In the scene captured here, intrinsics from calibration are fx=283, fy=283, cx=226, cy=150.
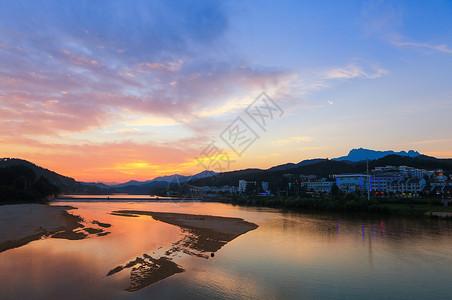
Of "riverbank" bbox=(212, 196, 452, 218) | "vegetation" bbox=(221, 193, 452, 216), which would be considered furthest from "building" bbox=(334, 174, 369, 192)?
"riverbank" bbox=(212, 196, 452, 218)

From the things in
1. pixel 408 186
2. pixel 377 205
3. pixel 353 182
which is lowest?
pixel 377 205

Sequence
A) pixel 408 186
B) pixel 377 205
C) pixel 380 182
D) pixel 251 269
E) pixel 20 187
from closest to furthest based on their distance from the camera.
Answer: pixel 251 269 → pixel 377 205 → pixel 20 187 → pixel 408 186 → pixel 380 182

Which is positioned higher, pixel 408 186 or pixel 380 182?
pixel 380 182

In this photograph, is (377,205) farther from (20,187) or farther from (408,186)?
(20,187)

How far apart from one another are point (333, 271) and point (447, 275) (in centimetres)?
637

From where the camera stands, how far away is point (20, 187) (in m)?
81.0

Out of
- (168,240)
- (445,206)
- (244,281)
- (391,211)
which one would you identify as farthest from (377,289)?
(445,206)

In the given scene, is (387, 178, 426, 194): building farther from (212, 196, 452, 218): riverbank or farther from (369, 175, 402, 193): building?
(212, 196, 452, 218): riverbank

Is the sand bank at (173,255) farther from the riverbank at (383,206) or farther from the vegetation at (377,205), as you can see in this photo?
the vegetation at (377,205)

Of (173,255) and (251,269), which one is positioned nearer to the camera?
(251,269)

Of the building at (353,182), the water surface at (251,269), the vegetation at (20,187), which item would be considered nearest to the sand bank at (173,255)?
the water surface at (251,269)

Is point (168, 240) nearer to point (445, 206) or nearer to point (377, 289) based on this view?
point (377, 289)

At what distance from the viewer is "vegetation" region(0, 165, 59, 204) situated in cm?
6775

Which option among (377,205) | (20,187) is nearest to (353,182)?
(377,205)
